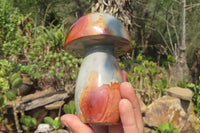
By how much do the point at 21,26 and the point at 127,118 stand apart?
13.8ft

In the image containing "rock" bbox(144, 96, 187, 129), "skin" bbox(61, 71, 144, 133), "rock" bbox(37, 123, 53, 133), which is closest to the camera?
"skin" bbox(61, 71, 144, 133)

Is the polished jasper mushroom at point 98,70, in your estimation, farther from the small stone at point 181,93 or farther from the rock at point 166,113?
the small stone at point 181,93

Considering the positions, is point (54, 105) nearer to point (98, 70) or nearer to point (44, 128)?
point (44, 128)

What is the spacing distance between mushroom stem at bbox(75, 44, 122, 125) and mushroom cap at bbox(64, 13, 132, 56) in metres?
0.07

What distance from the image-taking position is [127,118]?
0.94 meters

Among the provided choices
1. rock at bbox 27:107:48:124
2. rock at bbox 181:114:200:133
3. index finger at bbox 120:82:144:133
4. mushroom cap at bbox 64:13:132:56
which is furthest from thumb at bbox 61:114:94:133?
rock at bbox 181:114:200:133

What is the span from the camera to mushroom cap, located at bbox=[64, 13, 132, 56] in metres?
1.03

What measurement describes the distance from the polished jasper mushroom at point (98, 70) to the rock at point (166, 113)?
6.26 ft

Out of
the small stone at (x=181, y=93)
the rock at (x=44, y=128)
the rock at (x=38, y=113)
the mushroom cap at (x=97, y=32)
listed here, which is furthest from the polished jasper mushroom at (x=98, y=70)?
the small stone at (x=181, y=93)

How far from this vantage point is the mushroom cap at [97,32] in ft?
3.37

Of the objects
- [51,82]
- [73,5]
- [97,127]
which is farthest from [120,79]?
[73,5]

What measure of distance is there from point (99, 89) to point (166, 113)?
84.9 inches

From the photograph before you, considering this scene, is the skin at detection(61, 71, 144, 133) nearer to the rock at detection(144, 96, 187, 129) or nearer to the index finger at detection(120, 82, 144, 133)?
the index finger at detection(120, 82, 144, 133)

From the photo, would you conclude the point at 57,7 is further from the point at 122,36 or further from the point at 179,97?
the point at 122,36
